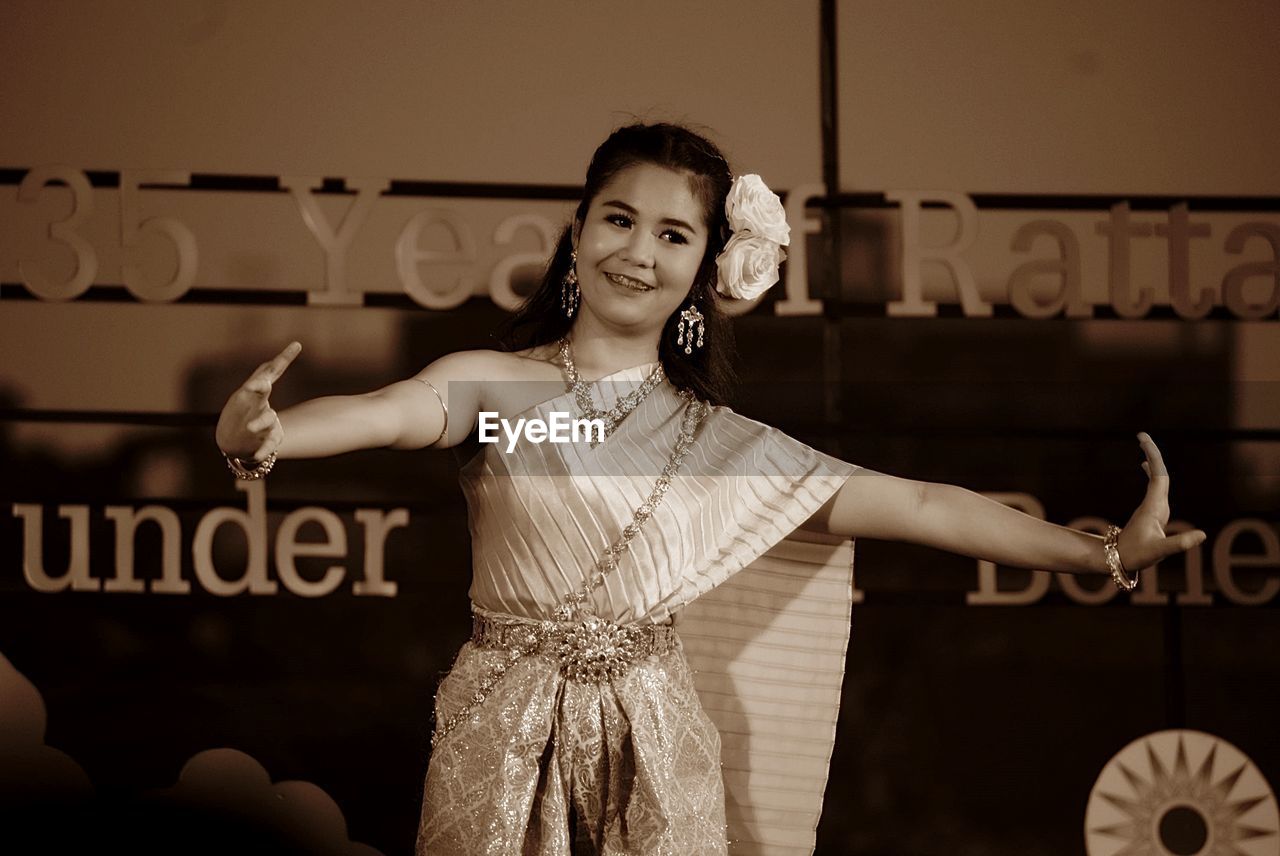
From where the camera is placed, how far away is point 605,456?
4.91ft

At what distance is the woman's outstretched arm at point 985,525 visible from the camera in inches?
58.5

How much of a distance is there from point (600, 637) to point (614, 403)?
30 cm

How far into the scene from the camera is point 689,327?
66.0 inches

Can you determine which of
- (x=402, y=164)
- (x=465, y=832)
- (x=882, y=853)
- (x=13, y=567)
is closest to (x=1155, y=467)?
(x=465, y=832)

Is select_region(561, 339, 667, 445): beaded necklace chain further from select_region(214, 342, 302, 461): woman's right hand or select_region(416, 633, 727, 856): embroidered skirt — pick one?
select_region(214, 342, 302, 461): woman's right hand

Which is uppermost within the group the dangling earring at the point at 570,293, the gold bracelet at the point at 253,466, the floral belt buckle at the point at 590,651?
the dangling earring at the point at 570,293

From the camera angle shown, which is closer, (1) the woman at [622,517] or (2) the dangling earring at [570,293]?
(1) the woman at [622,517]

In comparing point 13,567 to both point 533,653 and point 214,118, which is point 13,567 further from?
point 533,653

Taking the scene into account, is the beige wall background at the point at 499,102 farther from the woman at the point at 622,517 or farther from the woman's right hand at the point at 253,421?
the woman's right hand at the point at 253,421

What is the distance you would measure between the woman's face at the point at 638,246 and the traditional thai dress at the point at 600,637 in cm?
10

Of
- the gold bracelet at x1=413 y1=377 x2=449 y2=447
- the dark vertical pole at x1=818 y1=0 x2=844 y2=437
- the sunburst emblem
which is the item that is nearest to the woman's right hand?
the gold bracelet at x1=413 y1=377 x2=449 y2=447

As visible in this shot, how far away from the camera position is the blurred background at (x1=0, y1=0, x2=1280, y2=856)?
2.21 meters

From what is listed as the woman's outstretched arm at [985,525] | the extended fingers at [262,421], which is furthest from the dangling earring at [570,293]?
the extended fingers at [262,421]

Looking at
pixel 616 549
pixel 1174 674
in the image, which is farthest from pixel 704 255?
pixel 1174 674
